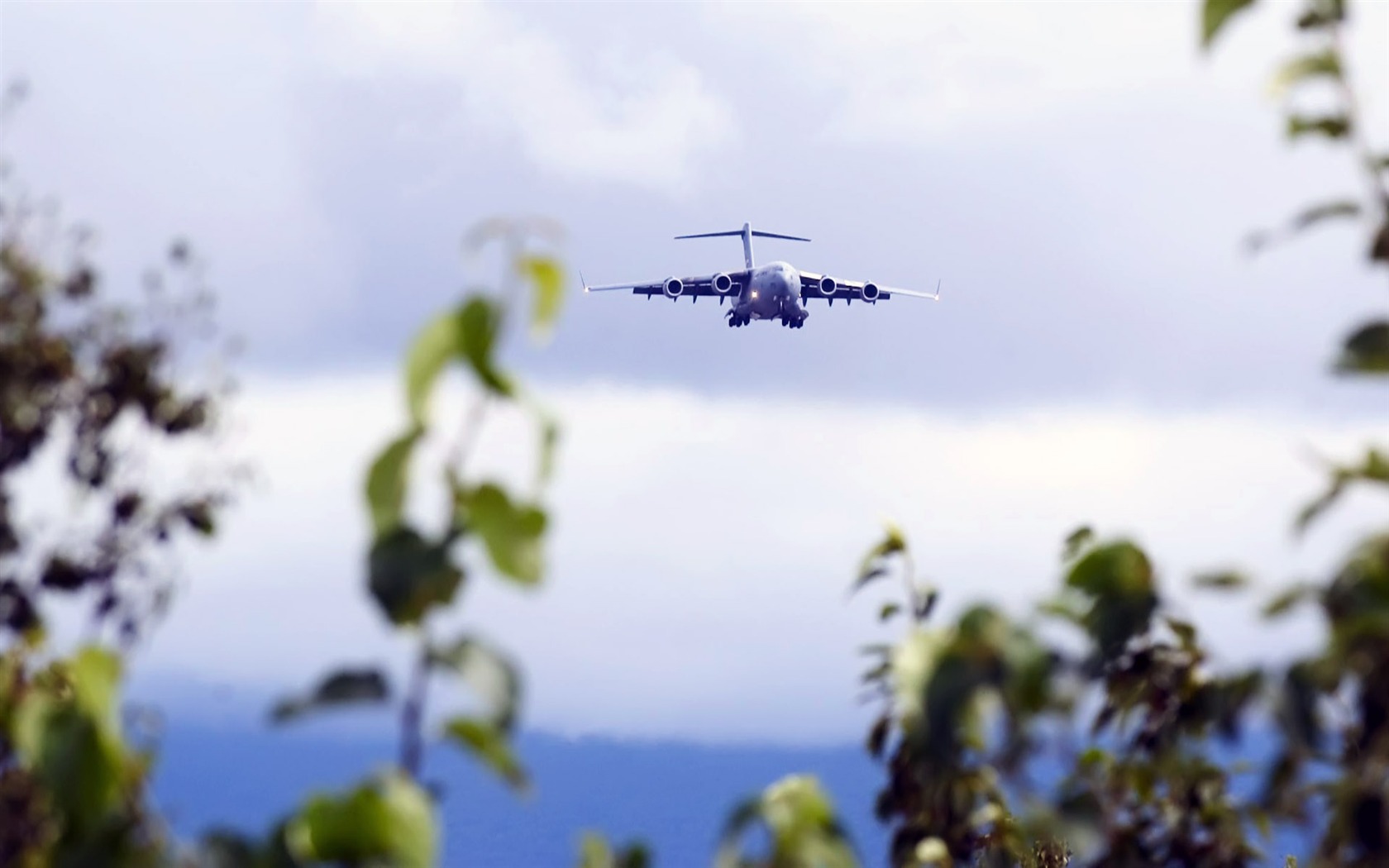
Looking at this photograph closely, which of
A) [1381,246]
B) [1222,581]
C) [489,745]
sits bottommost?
[489,745]

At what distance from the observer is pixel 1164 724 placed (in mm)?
5188

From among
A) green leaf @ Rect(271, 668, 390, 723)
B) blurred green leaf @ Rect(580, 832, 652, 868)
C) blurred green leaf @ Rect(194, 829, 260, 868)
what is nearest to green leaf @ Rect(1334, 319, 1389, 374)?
blurred green leaf @ Rect(580, 832, 652, 868)

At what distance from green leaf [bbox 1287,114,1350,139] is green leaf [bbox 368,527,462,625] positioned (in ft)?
8.62

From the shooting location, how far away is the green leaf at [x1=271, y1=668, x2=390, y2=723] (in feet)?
10.8

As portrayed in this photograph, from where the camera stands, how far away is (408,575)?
325cm

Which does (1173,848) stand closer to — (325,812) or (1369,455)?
(1369,455)

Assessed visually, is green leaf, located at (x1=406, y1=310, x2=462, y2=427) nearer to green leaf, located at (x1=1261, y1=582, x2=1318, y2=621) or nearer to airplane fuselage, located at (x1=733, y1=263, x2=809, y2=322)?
green leaf, located at (x1=1261, y1=582, x2=1318, y2=621)

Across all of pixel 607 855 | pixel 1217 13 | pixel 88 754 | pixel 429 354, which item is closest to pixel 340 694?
pixel 88 754

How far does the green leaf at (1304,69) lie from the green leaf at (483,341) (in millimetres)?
2343

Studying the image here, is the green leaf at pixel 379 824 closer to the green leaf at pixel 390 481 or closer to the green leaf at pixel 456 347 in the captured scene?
the green leaf at pixel 390 481

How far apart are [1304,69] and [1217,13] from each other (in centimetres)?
39

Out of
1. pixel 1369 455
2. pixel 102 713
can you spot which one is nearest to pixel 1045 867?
pixel 1369 455

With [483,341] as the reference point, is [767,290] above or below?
above

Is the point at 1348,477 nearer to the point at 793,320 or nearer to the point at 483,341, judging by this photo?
the point at 483,341
